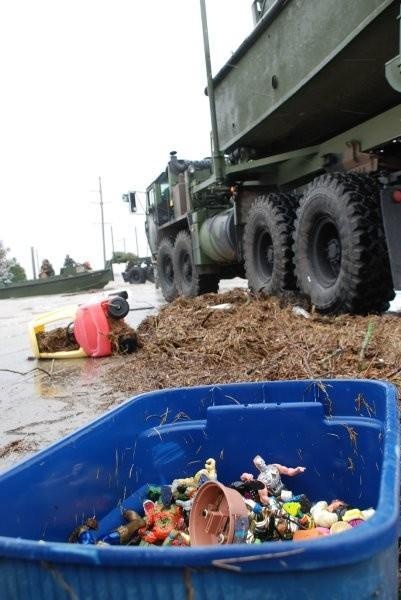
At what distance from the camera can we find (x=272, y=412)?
1.89 m

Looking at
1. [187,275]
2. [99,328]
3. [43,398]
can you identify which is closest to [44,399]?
[43,398]

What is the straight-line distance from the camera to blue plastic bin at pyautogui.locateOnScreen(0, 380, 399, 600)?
801 millimetres

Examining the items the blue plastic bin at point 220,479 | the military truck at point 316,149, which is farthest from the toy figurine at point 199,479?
the military truck at point 316,149

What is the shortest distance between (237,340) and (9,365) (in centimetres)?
244

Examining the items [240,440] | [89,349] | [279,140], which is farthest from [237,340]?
[279,140]

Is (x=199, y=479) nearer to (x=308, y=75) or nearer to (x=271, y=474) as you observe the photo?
(x=271, y=474)

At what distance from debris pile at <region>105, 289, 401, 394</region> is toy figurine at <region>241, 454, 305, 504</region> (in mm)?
1167

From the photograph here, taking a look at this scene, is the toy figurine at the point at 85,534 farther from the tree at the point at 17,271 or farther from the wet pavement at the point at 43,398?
the tree at the point at 17,271

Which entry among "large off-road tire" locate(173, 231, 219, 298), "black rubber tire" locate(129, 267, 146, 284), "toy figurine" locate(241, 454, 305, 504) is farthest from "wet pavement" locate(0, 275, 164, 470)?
"black rubber tire" locate(129, 267, 146, 284)

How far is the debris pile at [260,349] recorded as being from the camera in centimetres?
319

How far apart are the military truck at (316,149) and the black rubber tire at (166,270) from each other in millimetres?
3409

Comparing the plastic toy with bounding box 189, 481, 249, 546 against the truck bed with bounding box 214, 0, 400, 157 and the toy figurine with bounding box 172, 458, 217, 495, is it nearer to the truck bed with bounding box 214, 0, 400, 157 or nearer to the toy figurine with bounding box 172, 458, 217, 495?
the toy figurine with bounding box 172, 458, 217, 495

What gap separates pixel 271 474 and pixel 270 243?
4.99 m

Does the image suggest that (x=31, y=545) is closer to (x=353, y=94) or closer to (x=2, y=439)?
(x=2, y=439)
